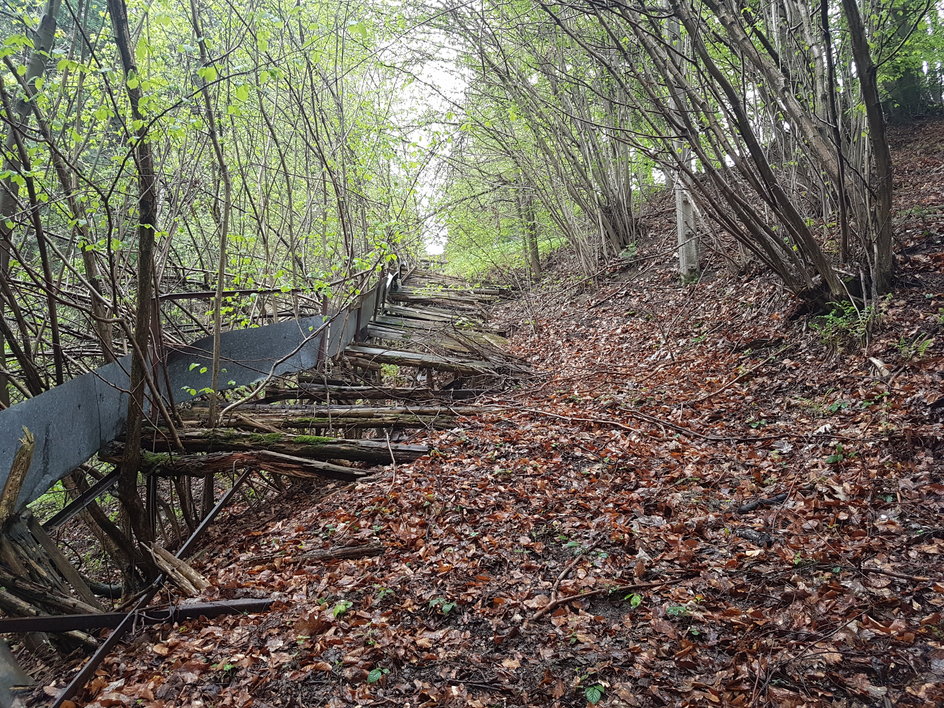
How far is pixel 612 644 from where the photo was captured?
2.78 metres

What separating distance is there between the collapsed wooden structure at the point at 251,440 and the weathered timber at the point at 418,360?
22 millimetres

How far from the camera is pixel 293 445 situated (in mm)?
4965

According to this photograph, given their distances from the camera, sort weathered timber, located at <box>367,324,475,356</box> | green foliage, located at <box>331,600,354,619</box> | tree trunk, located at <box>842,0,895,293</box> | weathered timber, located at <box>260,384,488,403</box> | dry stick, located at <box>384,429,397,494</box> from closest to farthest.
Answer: green foliage, located at <box>331,600,354,619</box> < tree trunk, located at <box>842,0,895,293</box> < dry stick, located at <box>384,429,397,494</box> < weathered timber, located at <box>260,384,488,403</box> < weathered timber, located at <box>367,324,475,356</box>

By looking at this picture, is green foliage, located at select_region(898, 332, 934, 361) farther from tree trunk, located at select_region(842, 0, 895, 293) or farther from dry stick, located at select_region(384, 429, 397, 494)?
dry stick, located at select_region(384, 429, 397, 494)

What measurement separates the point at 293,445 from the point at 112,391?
4.83 ft

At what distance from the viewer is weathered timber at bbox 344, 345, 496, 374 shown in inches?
297

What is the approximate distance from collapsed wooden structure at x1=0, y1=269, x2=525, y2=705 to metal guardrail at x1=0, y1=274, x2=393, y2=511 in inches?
0.9

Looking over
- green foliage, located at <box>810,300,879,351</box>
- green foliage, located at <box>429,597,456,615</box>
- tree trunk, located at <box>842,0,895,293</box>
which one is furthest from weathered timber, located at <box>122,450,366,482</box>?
tree trunk, located at <box>842,0,895,293</box>

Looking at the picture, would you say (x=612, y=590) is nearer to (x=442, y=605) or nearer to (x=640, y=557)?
(x=640, y=557)

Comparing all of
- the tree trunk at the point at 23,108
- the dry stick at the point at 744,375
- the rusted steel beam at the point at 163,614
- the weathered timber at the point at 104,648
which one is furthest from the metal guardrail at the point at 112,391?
the dry stick at the point at 744,375

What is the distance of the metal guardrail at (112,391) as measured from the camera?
3.47 m

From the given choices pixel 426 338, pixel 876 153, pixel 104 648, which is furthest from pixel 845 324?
pixel 104 648

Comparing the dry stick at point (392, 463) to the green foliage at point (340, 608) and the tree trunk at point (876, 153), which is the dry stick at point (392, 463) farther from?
the tree trunk at point (876, 153)

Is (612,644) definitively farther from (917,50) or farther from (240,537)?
(917,50)
